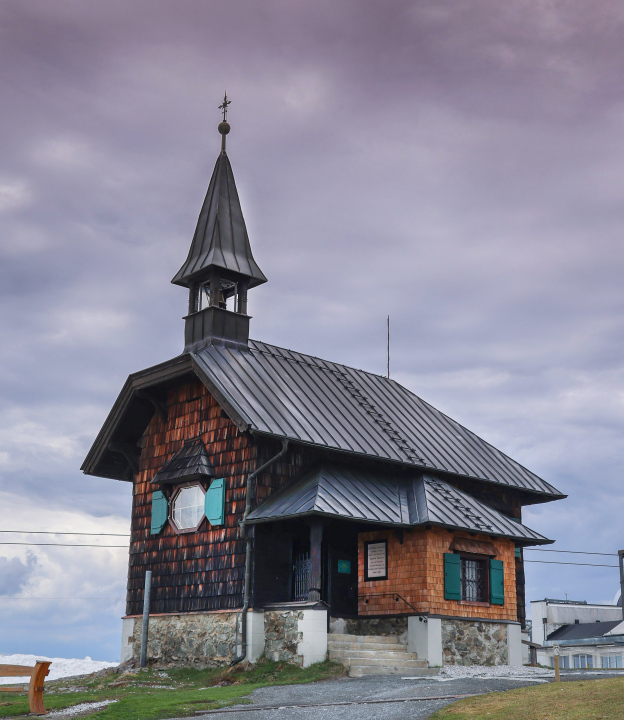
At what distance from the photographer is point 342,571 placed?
941 inches

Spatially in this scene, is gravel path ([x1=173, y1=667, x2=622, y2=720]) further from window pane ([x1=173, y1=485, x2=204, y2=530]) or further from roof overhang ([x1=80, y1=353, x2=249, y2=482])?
roof overhang ([x1=80, y1=353, x2=249, y2=482])

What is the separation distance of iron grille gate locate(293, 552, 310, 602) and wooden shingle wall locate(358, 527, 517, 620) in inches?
65.6

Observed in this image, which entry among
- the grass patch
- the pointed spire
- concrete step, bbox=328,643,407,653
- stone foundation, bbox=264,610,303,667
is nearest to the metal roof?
the pointed spire

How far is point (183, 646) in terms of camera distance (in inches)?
910

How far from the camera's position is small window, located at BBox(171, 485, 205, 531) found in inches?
947

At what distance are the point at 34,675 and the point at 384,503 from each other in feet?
33.9

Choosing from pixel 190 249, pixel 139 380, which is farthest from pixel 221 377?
pixel 190 249

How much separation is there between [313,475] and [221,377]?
3.42m

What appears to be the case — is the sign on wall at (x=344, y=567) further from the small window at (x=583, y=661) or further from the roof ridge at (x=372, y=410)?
the small window at (x=583, y=661)

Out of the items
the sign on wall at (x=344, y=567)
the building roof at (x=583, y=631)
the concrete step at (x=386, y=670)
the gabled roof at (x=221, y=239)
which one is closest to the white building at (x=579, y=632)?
the building roof at (x=583, y=631)

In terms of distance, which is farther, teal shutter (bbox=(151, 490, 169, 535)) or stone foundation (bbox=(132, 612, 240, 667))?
teal shutter (bbox=(151, 490, 169, 535))

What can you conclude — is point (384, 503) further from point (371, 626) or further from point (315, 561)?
point (371, 626)

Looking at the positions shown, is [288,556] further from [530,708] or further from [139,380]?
[530,708]

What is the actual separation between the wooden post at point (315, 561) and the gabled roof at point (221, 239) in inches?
341
